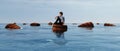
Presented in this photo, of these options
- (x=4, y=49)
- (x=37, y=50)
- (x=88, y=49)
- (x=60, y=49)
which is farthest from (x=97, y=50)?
(x=4, y=49)

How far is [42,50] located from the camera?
64.8ft

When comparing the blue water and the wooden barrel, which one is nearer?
the blue water

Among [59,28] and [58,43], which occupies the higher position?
[59,28]

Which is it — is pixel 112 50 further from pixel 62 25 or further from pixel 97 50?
pixel 62 25

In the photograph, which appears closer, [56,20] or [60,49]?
[60,49]

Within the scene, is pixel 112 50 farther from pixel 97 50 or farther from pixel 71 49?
pixel 71 49

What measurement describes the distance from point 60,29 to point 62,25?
2.12 feet

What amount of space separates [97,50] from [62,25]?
2294 cm

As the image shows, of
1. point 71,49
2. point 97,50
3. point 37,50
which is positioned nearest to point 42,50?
point 37,50

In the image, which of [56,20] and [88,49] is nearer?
[88,49]

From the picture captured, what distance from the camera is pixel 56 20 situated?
139 feet

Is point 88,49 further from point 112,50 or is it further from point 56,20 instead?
point 56,20

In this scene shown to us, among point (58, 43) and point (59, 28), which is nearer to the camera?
point (58, 43)

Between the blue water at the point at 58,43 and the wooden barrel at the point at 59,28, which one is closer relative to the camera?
the blue water at the point at 58,43
